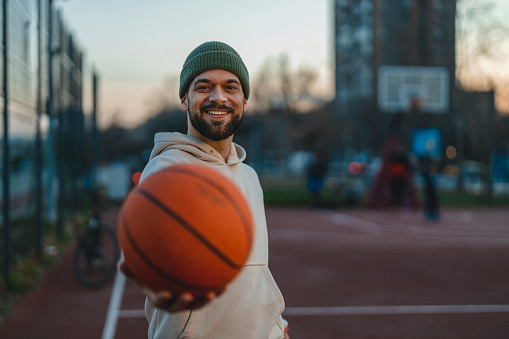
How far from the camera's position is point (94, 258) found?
614 centimetres

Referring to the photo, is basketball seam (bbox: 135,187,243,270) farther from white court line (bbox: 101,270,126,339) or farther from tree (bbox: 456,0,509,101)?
tree (bbox: 456,0,509,101)

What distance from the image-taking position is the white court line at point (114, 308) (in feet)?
14.8

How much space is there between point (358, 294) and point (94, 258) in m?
3.24

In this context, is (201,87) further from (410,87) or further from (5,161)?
(410,87)

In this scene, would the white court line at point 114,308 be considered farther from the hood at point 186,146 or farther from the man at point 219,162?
the hood at point 186,146

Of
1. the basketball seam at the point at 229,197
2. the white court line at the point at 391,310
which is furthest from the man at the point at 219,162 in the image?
the white court line at the point at 391,310

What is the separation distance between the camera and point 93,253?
20.0 ft

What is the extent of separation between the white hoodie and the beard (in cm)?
5

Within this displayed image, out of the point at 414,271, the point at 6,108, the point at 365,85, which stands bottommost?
the point at 414,271

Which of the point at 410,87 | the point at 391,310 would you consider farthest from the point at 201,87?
the point at 410,87

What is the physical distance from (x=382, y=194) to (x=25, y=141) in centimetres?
1114

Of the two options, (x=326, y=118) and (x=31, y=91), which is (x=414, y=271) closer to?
(x=31, y=91)

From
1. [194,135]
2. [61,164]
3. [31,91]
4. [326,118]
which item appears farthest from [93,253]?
[326,118]

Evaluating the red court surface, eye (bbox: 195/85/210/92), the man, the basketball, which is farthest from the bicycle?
the basketball
